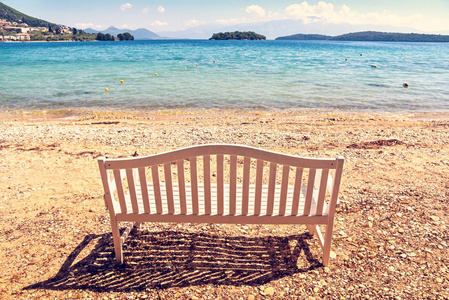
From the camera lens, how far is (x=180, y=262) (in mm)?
3207

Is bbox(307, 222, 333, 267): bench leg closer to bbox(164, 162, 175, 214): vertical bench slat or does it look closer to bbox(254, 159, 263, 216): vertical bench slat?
bbox(254, 159, 263, 216): vertical bench slat

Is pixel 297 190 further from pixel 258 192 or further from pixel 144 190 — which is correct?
pixel 144 190

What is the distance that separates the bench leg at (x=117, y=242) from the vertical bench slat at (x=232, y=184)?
3.97ft

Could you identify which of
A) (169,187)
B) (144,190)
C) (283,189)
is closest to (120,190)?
(144,190)

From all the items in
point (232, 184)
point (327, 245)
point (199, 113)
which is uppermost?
point (232, 184)

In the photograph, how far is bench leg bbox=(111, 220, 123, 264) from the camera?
3.03m

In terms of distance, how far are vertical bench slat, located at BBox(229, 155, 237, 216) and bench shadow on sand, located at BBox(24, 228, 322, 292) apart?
69cm

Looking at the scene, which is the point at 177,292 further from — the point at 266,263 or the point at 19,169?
the point at 19,169

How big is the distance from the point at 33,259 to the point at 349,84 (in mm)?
20360

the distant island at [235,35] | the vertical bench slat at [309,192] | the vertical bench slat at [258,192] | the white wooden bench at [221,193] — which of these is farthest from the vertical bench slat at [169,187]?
the distant island at [235,35]

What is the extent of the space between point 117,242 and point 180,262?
2.32ft

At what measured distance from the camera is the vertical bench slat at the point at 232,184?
106 inches

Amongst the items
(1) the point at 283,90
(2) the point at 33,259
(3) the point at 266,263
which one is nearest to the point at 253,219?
(3) the point at 266,263

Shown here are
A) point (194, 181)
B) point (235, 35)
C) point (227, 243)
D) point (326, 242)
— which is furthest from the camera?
point (235, 35)
